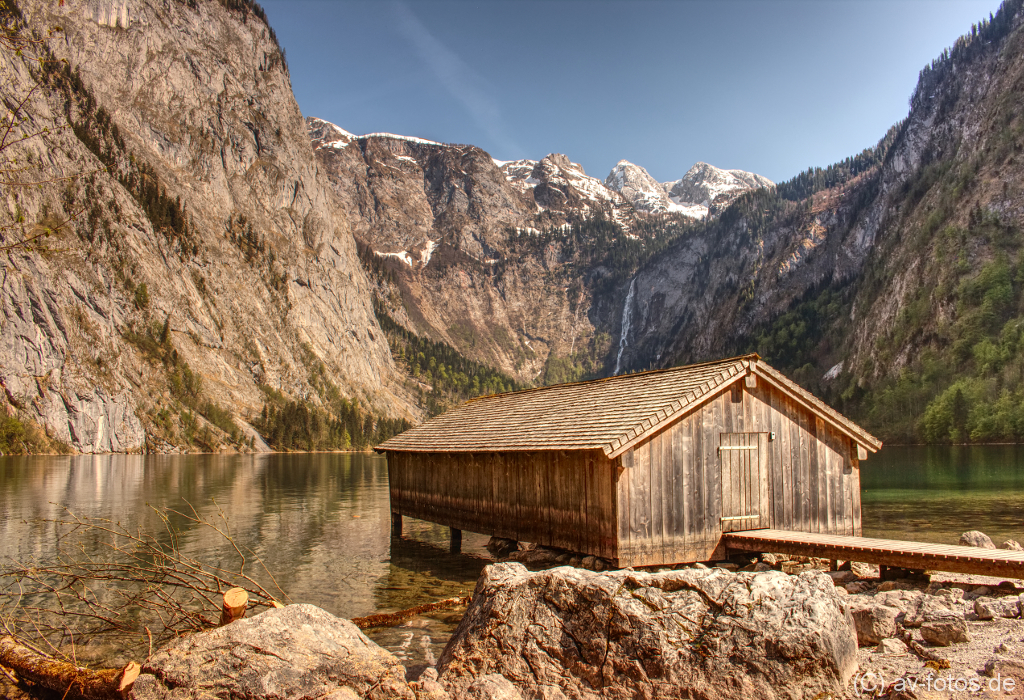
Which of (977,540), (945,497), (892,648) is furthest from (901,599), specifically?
(945,497)

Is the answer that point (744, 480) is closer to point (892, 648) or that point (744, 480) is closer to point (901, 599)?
point (901, 599)

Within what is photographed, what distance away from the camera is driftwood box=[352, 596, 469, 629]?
1434cm

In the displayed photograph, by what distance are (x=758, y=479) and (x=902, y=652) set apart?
23.2ft

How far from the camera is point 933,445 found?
80.5 metres

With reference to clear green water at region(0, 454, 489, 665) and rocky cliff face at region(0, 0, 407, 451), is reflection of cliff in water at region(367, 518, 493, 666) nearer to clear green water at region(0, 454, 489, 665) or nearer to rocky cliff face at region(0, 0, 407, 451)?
clear green water at region(0, 454, 489, 665)

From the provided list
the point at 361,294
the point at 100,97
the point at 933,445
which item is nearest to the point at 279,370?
the point at 361,294

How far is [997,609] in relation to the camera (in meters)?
11.2

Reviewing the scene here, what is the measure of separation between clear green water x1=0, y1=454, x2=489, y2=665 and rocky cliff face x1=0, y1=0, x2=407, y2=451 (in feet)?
144

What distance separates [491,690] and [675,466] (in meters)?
8.56

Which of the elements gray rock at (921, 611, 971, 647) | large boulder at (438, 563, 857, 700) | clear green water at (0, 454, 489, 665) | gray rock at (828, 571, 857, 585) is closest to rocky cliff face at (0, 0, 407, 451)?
clear green water at (0, 454, 489, 665)

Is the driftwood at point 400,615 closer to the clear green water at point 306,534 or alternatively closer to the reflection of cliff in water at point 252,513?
the clear green water at point 306,534

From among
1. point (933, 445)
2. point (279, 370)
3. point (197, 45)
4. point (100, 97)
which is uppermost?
point (197, 45)

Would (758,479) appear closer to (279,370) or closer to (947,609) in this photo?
(947,609)

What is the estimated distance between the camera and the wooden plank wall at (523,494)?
50.9 feet
